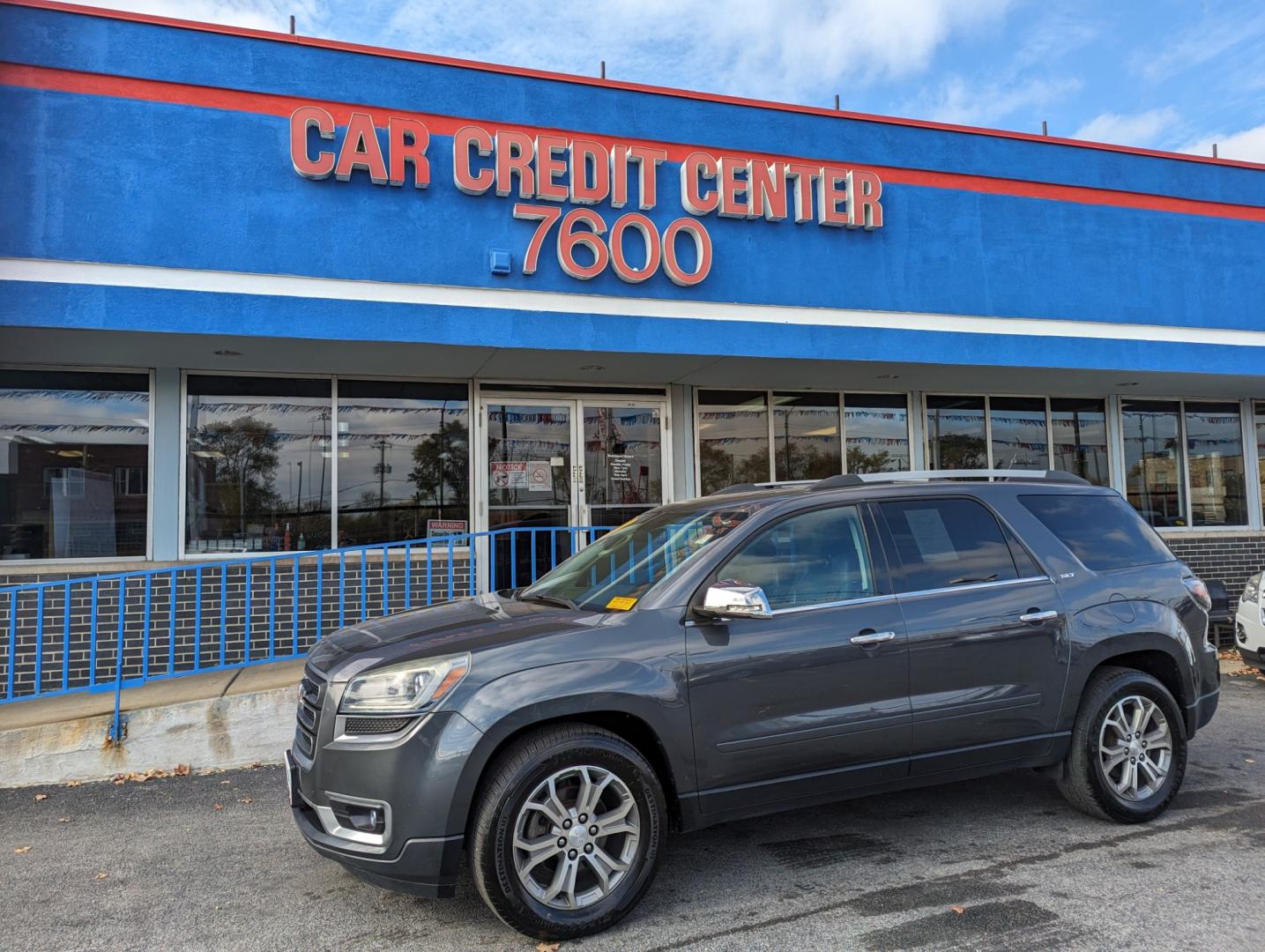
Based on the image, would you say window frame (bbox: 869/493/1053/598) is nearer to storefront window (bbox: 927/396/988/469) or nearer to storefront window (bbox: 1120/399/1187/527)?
storefront window (bbox: 927/396/988/469)

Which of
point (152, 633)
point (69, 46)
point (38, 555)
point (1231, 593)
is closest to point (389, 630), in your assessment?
point (152, 633)

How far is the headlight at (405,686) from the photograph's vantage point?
3.42 m

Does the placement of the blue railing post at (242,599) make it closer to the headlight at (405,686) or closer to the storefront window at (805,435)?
the headlight at (405,686)

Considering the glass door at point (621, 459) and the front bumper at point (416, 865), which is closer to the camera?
the front bumper at point (416, 865)

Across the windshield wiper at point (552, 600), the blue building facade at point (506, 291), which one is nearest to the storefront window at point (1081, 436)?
the blue building facade at point (506, 291)

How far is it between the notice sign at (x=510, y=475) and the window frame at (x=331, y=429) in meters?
0.25

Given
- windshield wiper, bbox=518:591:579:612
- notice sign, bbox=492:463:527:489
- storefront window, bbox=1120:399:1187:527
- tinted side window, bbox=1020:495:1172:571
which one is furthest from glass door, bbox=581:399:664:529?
storefront window, bbox=1120:399:1187:527

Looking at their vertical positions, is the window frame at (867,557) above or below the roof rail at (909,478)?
below

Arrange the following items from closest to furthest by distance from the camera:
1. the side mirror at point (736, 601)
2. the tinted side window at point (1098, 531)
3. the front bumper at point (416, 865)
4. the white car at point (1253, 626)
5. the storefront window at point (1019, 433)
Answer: the front bumper at point (416, 865)
the side mirror at point (736, 601)
the tinted side window at point (1098, 531)
the white car at point (1253, 626)
the storefront window at point (1019, 433)

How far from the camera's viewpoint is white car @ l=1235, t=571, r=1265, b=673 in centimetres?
790

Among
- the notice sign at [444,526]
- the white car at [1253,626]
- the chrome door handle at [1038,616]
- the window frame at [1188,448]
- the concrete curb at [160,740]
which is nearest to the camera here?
the chrome door handle at [1038,616]

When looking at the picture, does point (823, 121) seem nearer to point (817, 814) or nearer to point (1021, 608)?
point (1021, 608)

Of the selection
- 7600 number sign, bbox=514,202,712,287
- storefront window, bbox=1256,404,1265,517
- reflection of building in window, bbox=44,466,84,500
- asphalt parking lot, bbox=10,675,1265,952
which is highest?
7600 number sign, bbox=514,202,712,287

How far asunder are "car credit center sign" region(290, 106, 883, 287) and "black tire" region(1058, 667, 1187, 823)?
5.66 metres
